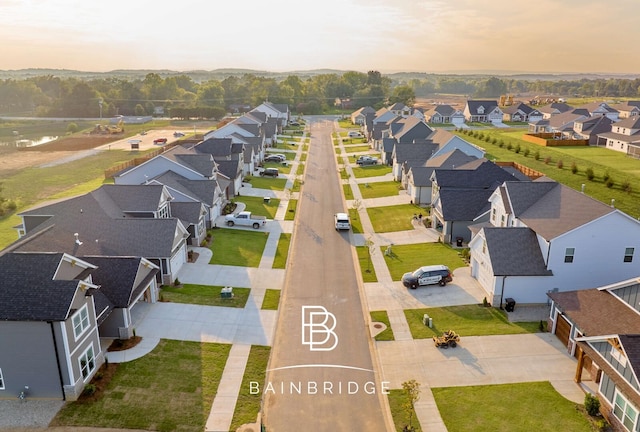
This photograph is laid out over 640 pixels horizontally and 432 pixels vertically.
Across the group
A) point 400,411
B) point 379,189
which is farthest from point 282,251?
point 379,189

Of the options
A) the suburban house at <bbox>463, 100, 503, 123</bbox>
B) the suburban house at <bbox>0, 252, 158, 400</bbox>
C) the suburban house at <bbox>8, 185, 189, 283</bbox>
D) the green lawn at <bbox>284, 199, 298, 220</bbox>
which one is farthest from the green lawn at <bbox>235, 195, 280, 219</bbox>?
the suburban house at <bbox>463, 100, 503, 123</bbox>

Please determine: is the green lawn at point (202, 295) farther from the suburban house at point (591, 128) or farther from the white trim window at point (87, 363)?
the suburban house at point (591, 128)

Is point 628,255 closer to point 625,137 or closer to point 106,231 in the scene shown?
point 106,231

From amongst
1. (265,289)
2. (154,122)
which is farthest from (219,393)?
(154,122)

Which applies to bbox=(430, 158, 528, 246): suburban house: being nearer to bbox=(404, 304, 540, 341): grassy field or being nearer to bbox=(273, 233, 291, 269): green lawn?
bbox=(404, 304, 540, 341): grassy field

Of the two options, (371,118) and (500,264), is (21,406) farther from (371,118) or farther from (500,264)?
(371,118)

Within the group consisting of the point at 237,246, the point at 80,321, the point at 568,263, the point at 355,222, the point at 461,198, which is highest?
the point at 461,198
